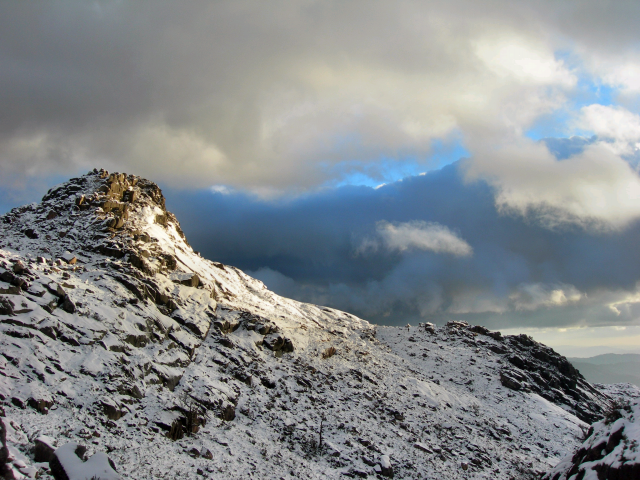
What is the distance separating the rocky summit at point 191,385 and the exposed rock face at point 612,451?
149mm

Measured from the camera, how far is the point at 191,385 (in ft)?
90.1

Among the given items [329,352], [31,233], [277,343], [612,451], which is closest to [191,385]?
[277,343]

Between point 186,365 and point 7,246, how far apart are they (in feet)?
73.2

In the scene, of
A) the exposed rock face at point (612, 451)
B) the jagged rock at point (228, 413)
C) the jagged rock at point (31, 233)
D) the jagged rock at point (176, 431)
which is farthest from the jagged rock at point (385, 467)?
the jagged rock at point (31, 233)

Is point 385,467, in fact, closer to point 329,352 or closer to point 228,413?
point 228,413

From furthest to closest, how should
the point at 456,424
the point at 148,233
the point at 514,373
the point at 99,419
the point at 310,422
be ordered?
the point at 514,373 < the point at 148,233 < the point at 456,424 < the point at 310,422 < the point at 99,419

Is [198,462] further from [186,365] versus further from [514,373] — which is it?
[514,373]

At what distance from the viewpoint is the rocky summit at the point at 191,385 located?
1934 centimetres

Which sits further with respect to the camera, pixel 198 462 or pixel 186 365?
pixel 186 365

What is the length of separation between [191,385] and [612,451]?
83.3ft

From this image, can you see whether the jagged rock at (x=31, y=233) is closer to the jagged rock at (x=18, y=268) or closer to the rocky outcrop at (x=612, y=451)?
the jagged rock at (x=18, y=268)

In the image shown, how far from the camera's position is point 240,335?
128ft

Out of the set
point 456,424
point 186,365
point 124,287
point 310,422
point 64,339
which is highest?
point 124,287

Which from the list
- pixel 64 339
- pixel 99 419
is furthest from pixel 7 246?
pixel 99 419
